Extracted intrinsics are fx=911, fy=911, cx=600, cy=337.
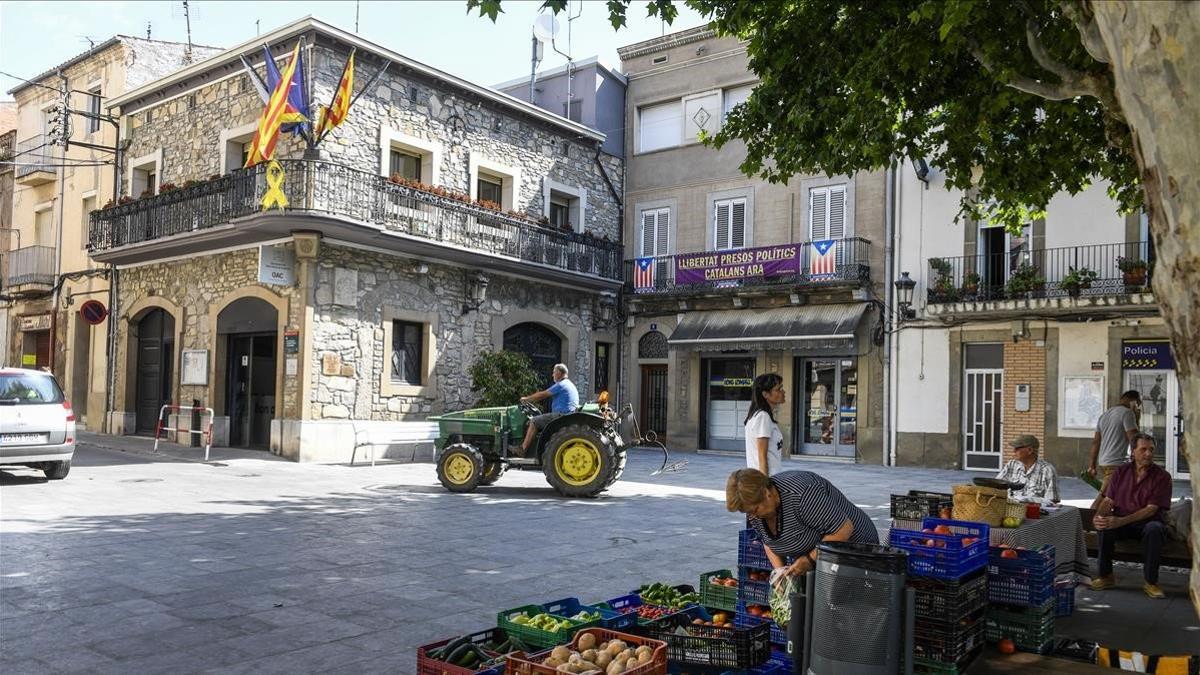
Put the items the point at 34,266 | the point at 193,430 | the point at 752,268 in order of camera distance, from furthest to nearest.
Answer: the point at 34,266
the point at 752,268
the point at 193,430

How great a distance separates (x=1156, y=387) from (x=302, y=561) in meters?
15.5

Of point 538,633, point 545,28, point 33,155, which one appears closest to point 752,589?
point 538,633

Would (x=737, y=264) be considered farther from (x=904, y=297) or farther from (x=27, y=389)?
(x=27, y=389)

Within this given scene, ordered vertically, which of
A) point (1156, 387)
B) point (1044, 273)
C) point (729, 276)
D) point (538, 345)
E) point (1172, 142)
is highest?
point (729, 276)

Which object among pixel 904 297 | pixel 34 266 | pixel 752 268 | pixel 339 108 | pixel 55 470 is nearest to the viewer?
pixel 55 470

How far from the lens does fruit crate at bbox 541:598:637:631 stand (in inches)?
160

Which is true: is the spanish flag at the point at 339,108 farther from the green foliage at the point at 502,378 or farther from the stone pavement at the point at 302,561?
the stone pavement at the point at 302,561

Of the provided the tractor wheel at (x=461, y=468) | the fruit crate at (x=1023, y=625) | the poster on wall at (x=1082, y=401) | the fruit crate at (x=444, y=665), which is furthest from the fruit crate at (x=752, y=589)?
the poster on wall at (x=1082, y=401)

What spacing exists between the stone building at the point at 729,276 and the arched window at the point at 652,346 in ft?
0.13

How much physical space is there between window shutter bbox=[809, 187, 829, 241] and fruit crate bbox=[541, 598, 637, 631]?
17.2 m

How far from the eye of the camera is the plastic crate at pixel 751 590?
463 cm

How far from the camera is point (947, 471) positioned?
17828 mm

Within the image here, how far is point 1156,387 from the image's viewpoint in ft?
54.0

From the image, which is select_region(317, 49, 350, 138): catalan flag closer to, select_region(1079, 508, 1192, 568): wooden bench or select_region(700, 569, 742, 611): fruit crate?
select_region(700, 569, 742, 611): fruit crate
